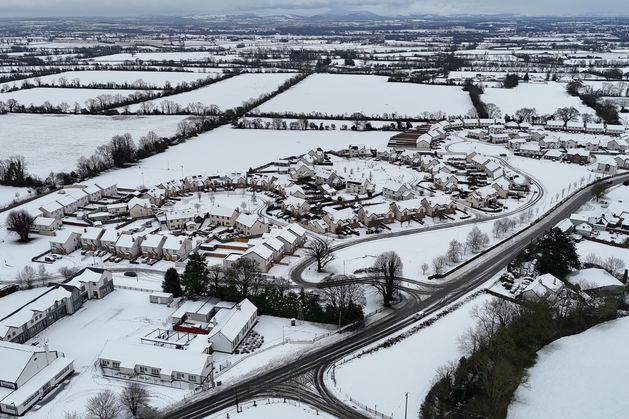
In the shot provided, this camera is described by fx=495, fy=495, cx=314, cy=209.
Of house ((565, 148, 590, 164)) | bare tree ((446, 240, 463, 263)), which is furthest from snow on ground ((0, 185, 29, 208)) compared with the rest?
house ((565, 148, 590, 164))

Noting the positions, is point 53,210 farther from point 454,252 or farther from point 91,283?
point 454,252

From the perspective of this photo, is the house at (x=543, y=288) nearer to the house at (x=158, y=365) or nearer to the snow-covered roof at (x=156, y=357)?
the house at (x=158, y=365)

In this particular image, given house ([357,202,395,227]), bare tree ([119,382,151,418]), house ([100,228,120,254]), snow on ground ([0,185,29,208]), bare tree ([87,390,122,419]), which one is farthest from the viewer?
snow on ground ([0,185,29,208])

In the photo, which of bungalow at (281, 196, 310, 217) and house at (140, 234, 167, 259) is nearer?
house at (140, 234, 167, 259)

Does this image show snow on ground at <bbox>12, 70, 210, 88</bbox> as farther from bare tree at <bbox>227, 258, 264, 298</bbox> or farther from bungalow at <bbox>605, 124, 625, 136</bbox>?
bare tree at <bbox>227, 258, 264, 298</bbox>

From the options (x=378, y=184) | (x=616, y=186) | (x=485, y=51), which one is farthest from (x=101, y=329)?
(x=485, y=51)

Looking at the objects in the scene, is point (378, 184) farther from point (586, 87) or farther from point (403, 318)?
point (586, 87)
